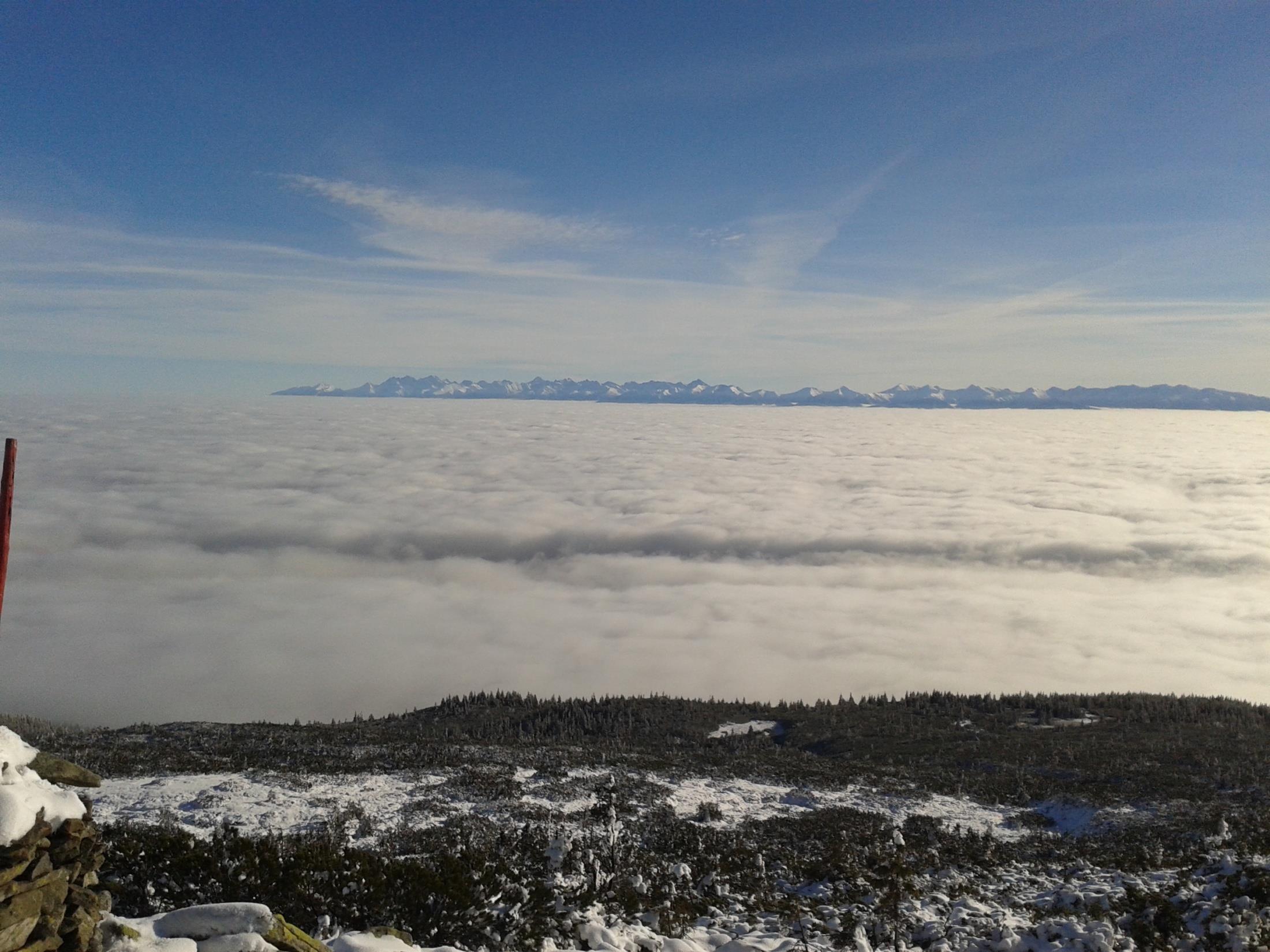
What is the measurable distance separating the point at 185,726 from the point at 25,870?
6242 centimetres

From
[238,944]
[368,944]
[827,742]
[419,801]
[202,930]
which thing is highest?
[238,944]

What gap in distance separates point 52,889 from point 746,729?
95.7 m

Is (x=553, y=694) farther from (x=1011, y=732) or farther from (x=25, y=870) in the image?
→ (x=25, y=870)

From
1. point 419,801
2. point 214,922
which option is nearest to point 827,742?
point 419,801

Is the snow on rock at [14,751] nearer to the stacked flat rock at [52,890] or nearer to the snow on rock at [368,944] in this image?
the stacked flat rock at [52,890]

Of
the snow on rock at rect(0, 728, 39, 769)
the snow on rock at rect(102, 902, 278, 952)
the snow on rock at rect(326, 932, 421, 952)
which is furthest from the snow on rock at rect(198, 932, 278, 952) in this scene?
the snow on rock at rect(0, 728, 39, 769)

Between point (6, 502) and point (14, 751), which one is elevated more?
point (6, 502)

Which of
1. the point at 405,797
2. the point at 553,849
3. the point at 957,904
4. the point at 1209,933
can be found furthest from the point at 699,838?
the point at 1209,933

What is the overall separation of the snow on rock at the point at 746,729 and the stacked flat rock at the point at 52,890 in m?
88.4

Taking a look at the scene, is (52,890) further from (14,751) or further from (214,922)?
(214,922)

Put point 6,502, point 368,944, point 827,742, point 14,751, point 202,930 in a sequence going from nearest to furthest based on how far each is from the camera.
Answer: point 6,502, point 14,751, point 202,930, point 368,944, point 827,742

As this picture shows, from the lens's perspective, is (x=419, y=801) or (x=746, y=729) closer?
(x=419, y=801)

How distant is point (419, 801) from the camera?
32344 mm

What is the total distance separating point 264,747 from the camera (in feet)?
156
